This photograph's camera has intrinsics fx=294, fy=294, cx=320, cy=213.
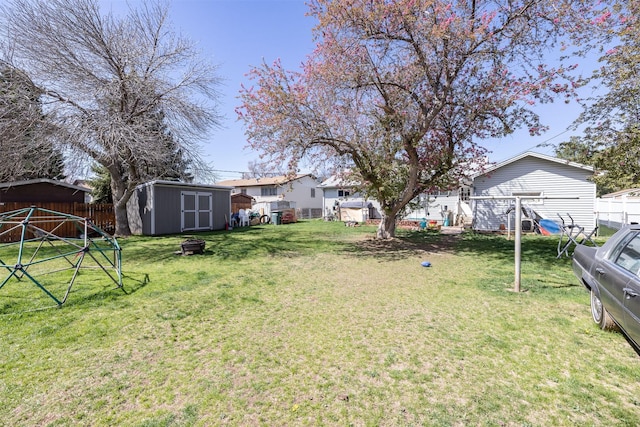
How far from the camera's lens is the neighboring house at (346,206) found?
23.6 meters

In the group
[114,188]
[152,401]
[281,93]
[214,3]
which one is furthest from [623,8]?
[114,188]

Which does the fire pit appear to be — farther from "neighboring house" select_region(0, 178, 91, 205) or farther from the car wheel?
the car wheel

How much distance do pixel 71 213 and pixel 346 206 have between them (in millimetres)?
17485

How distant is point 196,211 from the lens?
1705 cm

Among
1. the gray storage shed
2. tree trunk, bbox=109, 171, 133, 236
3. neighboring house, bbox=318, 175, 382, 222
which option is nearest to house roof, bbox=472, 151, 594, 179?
neighboring house, bbox=318, 175, 382, 222

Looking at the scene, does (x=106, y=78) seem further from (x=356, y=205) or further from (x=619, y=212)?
(x=619, y=212)

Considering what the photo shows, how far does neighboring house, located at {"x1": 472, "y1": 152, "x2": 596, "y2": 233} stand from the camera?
14.8m

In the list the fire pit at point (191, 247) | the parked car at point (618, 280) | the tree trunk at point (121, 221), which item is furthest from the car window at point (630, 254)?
the tree trunk at point (121, 221)

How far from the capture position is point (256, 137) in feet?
34.2

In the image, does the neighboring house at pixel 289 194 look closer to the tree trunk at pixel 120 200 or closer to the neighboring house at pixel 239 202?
the neighboring house at pixel 239 202

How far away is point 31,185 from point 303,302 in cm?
1562

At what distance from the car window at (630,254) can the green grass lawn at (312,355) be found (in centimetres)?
100

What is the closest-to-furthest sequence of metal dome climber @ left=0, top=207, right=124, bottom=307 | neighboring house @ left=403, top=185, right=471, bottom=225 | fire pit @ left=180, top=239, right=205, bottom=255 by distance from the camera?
metal dome climber @ left=0, top=207, right=124, bottom=307
fire pit @ left=180, top=239, right=205, bottom=255
neighboring house @ left=403, top=185, right=471, bottom=225

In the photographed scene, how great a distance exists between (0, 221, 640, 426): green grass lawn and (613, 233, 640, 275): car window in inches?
39.4
